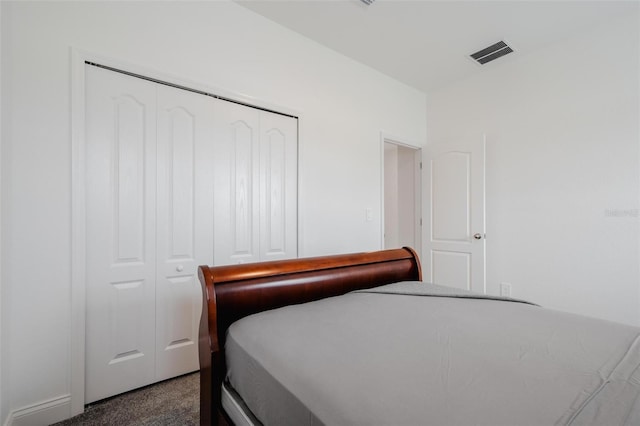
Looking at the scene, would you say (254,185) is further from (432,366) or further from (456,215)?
(456,215)

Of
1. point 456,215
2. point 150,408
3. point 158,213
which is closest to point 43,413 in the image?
point 150,408

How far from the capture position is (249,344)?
1.03m

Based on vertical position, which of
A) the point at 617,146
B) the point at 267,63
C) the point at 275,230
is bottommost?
the point at 275,230

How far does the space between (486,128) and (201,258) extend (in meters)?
3.21

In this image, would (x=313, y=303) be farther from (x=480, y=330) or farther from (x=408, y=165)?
(x=408, y=165)

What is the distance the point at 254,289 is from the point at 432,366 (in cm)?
78

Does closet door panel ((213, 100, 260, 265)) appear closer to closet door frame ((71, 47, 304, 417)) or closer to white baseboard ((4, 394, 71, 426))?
closet door frame ((71, 47, 304, 417))

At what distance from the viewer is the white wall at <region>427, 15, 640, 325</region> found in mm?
2439

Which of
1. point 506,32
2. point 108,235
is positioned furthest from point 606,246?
point 108,235

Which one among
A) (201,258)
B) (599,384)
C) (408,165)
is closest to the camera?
(599,384)

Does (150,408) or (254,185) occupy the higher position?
(254,185)

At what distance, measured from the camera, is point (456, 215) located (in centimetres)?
338

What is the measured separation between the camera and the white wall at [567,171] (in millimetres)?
2439

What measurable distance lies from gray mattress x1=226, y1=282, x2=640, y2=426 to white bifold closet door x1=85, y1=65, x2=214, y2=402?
1.08 meters
